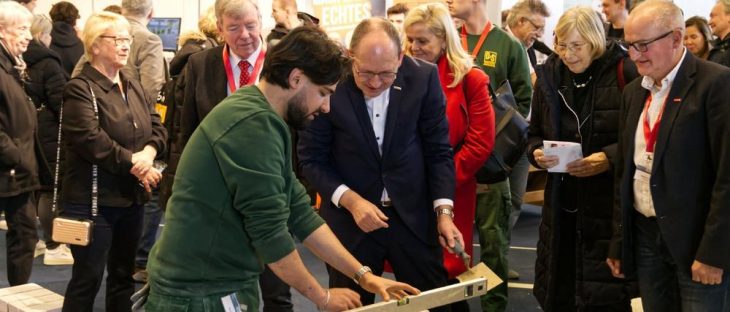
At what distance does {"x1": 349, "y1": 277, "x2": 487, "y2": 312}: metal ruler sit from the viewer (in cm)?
253

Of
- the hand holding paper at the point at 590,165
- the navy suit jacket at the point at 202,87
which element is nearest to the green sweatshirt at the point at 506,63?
the hand holding paper at the point at 590,165

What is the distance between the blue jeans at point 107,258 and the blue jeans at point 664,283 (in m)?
2.32

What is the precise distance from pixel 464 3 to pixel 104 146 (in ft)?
7.20

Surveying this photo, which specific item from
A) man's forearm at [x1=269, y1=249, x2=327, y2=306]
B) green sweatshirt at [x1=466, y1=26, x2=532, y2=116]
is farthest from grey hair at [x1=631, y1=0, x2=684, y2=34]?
green sweatshirt at [x1=466, y1=26, x2=532, y2=116]

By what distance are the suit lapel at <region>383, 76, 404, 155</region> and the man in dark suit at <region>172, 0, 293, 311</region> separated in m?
1.01

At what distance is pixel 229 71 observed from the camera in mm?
3938

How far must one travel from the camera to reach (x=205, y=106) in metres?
3.87

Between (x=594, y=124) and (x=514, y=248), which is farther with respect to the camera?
(x=514, y=248)

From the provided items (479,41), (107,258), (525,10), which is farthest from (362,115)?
(525,10)

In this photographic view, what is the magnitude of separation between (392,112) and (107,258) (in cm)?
192

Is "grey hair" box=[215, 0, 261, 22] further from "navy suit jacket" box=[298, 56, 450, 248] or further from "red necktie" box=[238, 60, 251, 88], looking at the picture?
"navy suit jacket" box=[298, 56, 450, 248]

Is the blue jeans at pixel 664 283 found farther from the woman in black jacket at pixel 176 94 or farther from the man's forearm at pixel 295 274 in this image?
the woman in black jacket at pixel 176 94

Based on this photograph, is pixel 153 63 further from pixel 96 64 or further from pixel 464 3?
pixel 464 3

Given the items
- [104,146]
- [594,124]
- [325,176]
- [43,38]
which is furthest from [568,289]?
[43,38]
